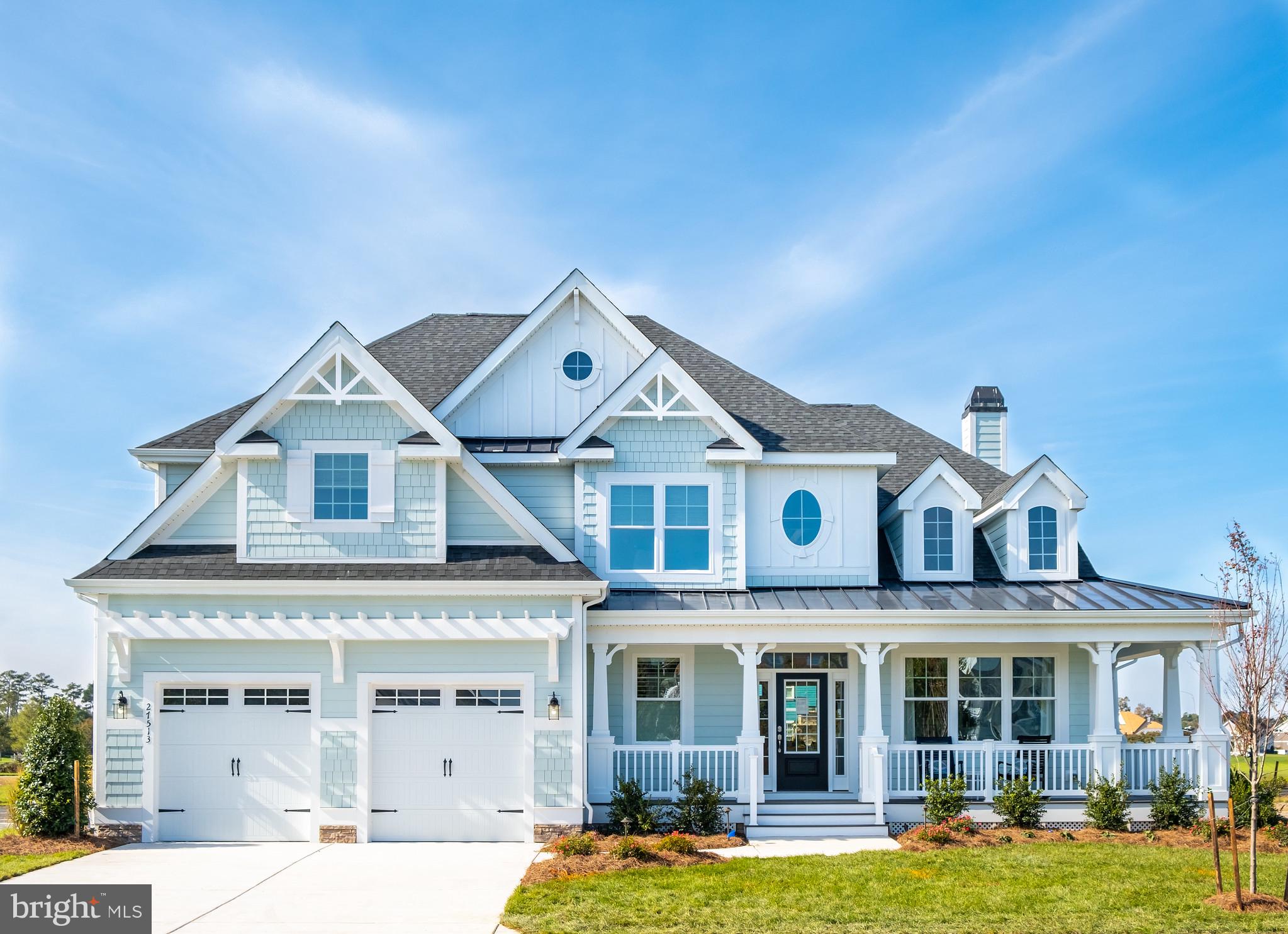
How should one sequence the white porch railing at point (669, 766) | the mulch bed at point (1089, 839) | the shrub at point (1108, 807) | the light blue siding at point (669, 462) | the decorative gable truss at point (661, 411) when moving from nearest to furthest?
the mulch bed at point (1089, 839) → the shrub at point (1108, 807) → the white porch railing at point (669, 766) → the decorative gable truss at point (661, 411) → the light blue siding at point (669, 462)

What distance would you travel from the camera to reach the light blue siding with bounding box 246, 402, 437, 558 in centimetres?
1510

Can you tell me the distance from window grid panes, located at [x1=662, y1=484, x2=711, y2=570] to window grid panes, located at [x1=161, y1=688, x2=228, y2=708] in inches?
268

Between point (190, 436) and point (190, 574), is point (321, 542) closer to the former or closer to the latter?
point (190, 574)

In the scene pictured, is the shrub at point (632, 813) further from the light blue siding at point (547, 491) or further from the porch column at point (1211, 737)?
the porch column at point (1211, 737)

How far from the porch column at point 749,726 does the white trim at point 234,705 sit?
5.90m

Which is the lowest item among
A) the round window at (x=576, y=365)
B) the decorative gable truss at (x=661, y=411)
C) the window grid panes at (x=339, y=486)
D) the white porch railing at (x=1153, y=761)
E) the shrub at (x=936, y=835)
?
the shrub at (x=936, y=835)

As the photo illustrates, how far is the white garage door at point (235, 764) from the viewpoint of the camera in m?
14.5

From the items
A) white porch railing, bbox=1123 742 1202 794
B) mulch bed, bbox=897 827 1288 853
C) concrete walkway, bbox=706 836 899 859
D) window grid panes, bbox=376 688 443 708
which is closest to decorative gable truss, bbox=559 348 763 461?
window grid panes, bbox=376 688 443 708

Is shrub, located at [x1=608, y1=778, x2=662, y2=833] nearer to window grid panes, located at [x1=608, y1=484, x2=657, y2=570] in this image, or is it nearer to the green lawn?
the green lawn

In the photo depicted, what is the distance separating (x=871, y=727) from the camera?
51.1 feet

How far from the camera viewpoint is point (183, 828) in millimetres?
14531

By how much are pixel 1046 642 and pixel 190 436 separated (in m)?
13.8

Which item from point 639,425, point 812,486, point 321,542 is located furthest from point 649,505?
point 321,542

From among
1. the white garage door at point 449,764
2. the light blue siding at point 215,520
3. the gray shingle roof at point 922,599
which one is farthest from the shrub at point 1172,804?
the light blue siding at point 215,520
